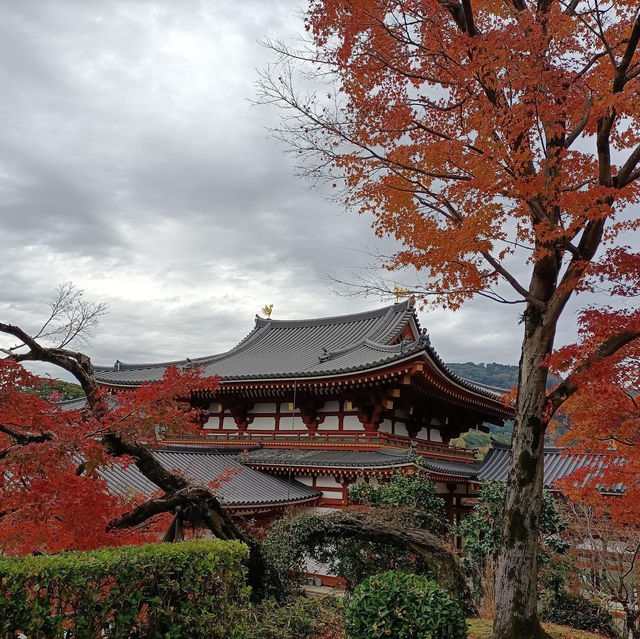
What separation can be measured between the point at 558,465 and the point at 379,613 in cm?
1322

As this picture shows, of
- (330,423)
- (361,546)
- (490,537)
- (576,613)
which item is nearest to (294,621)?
Answer: (361,546)

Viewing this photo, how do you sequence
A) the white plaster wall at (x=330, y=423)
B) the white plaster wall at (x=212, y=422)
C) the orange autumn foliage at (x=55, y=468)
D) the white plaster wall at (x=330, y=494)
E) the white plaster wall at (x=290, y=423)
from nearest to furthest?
the orange autumn foliage at (x=55, y=468), the white plaster wall at (x=330, y=494), the white plaster wall at (x=330, y=423), the white plaster wall at (x=290, y=423), the white plaster wall at (x=212, y=422)

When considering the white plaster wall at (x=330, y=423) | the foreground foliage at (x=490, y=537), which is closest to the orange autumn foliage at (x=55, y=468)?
the foreground foliage at (x=490, y=537)

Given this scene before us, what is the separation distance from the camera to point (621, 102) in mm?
6000

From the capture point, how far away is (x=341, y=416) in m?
15.6

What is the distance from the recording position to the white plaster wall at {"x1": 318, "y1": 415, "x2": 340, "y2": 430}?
15.7 meters

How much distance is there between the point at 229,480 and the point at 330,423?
3.68 m

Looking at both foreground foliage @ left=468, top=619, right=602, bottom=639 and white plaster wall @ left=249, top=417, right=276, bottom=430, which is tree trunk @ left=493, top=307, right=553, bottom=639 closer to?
foreground foliage @ left=468, top=619, right=602, bottom=639

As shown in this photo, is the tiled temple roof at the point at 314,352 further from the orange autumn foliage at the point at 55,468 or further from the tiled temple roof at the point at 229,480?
the orange autumn foliage at the point at 55,468

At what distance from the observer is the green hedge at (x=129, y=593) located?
4188mm

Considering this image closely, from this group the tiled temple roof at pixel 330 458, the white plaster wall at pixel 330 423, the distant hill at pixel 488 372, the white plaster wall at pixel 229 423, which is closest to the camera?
the tiled temple roof at pixel 330 458

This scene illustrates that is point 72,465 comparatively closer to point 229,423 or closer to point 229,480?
point 229,480

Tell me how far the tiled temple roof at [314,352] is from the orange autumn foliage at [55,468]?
814 centimetres

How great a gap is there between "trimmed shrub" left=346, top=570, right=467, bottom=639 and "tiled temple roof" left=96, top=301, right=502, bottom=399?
758 cm
